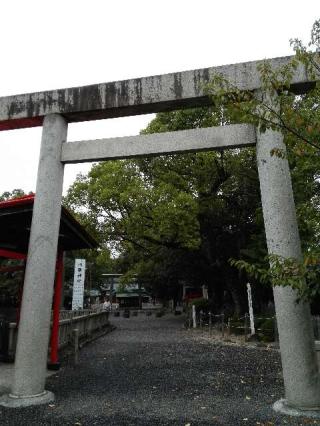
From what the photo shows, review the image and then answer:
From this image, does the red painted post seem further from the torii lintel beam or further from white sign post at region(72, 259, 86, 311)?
white sign post at region(72, 259, 86, 311)

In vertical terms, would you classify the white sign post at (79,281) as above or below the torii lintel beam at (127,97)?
below

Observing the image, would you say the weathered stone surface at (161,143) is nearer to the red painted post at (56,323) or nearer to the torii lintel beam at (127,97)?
the torii lintel beam at (127,97)

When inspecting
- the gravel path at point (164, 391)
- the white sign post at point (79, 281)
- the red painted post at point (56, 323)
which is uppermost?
the white sign post at point (79, 281)

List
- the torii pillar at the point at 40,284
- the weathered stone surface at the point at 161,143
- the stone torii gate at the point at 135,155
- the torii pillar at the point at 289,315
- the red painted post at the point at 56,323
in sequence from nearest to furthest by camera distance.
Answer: the torii pillar at the point at 289,315
the stone torii gate at the point at 135,155
the torii pillar at the point at 40,284
the weathered stone surface at the point at 161,143
the red painted post at the point at 56,323

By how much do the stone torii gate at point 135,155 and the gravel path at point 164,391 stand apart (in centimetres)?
54

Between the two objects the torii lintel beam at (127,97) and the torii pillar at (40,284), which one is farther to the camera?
the torii lintel beam at (127,97)

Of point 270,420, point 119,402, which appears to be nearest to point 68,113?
point 119,402

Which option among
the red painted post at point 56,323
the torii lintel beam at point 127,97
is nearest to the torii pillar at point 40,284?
the torii lintel beam at point 127,97

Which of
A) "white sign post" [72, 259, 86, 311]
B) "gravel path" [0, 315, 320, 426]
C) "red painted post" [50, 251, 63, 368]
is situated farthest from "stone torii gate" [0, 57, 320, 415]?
"white sign post" [72, 259, 86, 311]

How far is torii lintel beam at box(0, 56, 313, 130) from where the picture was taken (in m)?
6.14

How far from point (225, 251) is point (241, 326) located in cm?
Answer: 536

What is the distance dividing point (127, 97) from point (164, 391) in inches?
205

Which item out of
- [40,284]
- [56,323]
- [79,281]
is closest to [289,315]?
[40,284]

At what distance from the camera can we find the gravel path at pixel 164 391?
191 inches
